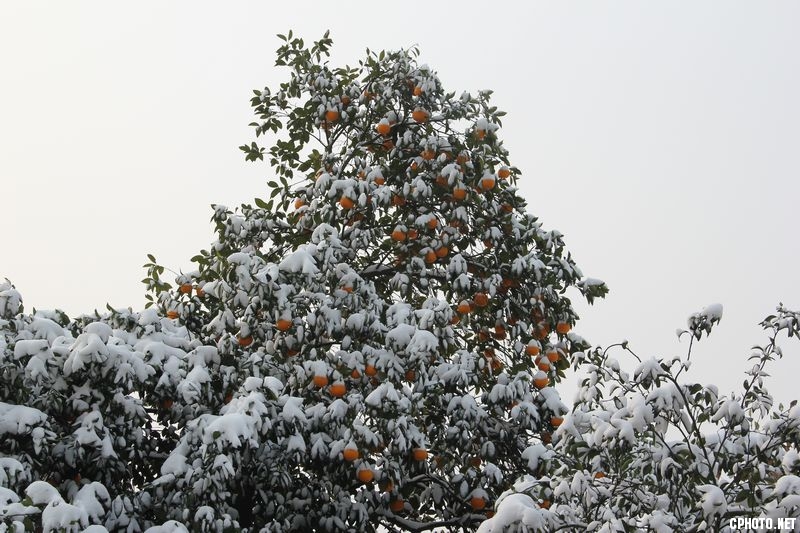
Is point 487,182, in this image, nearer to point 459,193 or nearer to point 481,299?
point 459,193

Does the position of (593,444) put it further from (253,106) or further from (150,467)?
(253,106)

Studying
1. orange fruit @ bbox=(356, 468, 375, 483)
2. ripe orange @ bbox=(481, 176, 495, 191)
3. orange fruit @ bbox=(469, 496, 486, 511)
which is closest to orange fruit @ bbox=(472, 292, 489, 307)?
ripe orange @ bbox=(481, 176, 495, 191)

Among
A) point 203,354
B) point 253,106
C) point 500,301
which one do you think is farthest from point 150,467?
point 253,106

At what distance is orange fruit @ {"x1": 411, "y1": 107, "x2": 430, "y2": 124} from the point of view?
9977mm

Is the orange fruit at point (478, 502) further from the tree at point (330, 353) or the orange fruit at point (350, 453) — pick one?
the orange fruit at point (350, 453)

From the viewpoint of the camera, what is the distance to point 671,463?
17.6 feet

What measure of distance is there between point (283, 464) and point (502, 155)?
4.22 metres

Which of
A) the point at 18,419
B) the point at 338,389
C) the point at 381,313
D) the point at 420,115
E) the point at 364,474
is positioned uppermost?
the point at 420,115

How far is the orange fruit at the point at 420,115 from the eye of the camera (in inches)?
393

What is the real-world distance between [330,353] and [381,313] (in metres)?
1.17

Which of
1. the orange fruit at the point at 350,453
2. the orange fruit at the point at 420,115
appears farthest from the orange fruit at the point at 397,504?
the orange fruit at the point at 420,115

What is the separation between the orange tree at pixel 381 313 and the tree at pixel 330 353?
0.07 ft

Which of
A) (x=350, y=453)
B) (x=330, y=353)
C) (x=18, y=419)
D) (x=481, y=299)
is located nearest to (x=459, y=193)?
(x=481, y=299)

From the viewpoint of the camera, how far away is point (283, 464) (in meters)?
7.66
